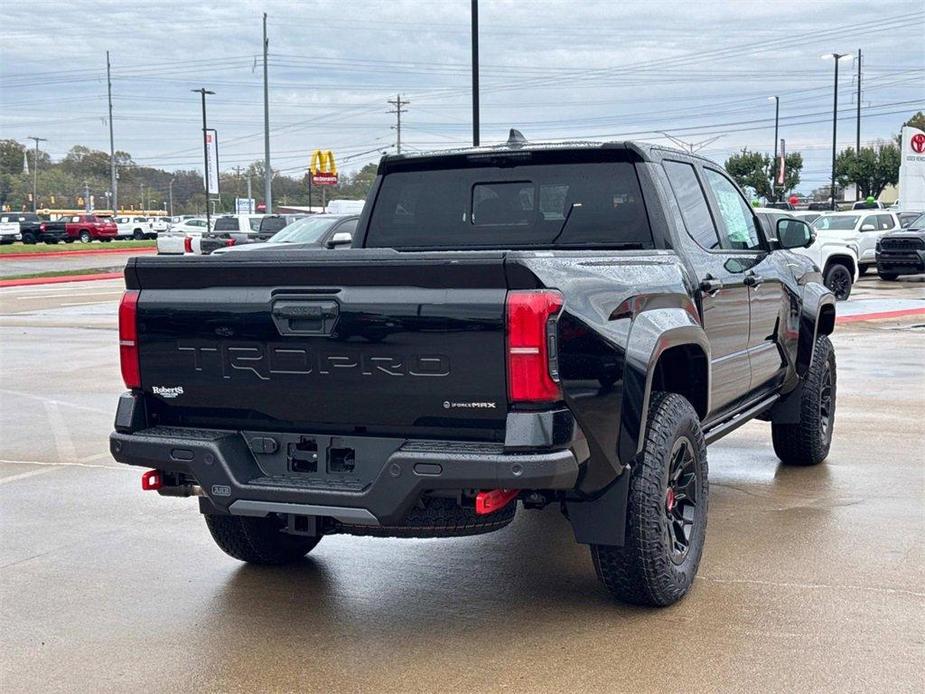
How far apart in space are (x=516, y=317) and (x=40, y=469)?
5.14 m

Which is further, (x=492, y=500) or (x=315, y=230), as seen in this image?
(x=315, y=230)

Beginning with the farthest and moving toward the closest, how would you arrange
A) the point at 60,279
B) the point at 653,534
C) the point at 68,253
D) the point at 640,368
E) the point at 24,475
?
the point at 68,253, the point at 60,279, the point at 24,475, the point at 653,534, the point at 640,368

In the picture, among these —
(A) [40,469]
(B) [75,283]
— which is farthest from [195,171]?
(A) [40,469]

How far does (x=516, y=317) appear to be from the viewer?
411cm

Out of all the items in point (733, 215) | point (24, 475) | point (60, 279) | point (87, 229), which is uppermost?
point (733, 215)

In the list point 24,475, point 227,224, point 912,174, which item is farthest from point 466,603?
point 912,174

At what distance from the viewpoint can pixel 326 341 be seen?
441cm

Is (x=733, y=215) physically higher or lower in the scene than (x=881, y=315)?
higher

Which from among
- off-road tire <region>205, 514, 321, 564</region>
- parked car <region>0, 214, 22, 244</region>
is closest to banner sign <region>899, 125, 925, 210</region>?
off-road tire <region>205, 514, 321, 564</region>

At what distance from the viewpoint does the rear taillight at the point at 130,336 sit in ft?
15.8

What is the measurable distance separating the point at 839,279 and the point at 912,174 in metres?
18.0

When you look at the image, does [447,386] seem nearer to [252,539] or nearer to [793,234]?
[252,539]

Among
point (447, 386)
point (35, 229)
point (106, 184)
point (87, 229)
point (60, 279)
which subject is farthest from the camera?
point (106, 184)

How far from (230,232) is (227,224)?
3.39 meters
